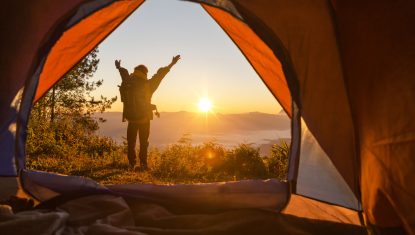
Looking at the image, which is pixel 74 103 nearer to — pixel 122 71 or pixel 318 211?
pixel 122 71

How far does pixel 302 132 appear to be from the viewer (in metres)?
3.31

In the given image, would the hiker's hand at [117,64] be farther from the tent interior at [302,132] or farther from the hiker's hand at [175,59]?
the tent interior at [302,132]

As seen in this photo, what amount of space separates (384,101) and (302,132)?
2.64ft

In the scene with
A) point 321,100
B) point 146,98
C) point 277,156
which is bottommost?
point 277,156

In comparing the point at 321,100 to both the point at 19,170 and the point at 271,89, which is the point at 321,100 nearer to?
the point at 271,89

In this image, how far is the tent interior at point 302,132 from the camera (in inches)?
101

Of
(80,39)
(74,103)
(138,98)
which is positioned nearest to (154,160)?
(138,98)

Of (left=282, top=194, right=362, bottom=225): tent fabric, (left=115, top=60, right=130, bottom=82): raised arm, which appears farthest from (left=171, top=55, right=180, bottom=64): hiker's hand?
(left=282, top=194, right=362, bottom=225): tent fabric

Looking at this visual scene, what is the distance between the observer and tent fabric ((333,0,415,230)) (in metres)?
2.48

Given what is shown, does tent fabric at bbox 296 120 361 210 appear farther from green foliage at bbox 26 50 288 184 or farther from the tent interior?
green foliage at bbox 26 50 288 184

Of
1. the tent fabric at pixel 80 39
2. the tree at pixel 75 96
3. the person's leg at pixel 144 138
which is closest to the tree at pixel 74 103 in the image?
the tree at pixel 75 96

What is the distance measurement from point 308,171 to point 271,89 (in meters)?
1.12

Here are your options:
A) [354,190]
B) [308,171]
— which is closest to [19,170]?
[308,171]

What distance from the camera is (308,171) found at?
10.6 feet
